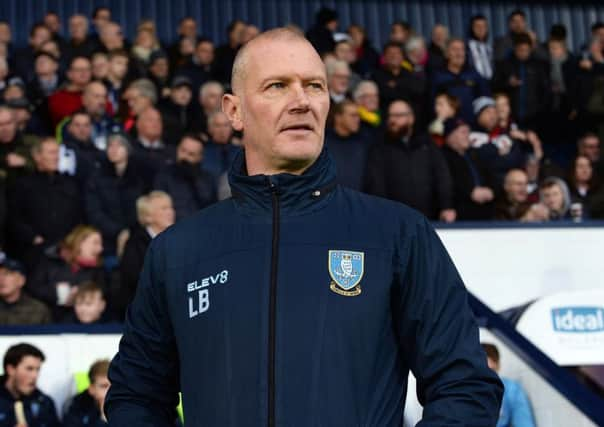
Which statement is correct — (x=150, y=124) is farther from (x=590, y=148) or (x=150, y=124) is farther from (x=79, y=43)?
(x=590, y=148)

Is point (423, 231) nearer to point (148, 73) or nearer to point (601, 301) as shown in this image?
point (601, 301)

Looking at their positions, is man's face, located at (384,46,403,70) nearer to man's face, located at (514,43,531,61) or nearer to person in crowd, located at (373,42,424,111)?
person in crowd, located at (373,42,424,111)

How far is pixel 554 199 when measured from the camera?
991 cm

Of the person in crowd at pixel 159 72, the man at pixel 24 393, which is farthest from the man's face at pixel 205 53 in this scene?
the man at pixel 24 393

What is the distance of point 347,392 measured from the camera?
85.6 inches

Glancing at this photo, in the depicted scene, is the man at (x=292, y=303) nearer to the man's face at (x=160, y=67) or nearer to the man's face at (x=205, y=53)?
the man's face at (x=160, y=67)

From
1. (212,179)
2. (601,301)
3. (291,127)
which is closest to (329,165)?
(291,127)

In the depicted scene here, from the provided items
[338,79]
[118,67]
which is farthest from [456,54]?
[118,67]

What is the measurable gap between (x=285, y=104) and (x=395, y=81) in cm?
941

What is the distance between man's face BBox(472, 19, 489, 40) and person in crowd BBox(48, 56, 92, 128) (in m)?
4.57

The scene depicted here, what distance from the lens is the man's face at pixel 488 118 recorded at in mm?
10965

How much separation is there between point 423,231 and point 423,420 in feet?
1.23

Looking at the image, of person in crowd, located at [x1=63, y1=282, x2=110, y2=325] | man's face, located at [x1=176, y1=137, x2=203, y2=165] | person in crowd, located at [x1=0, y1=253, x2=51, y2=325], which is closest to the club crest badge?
person in crowd, located at [x1=63, y1=282, x2=110, y2=325]

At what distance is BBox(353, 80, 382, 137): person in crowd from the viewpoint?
10555mm
